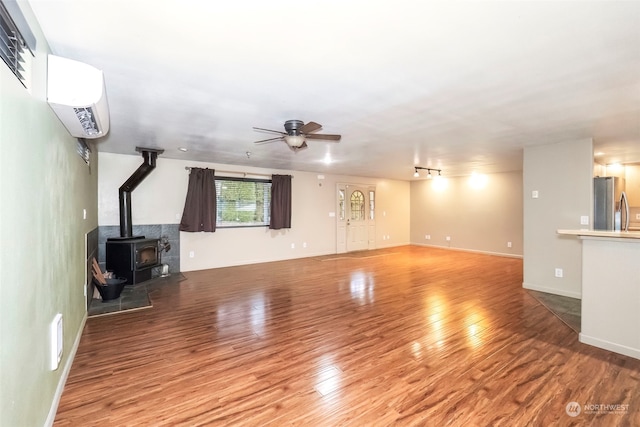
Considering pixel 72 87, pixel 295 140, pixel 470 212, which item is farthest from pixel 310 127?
pixel 470 212

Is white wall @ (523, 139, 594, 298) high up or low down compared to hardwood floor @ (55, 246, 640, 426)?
up

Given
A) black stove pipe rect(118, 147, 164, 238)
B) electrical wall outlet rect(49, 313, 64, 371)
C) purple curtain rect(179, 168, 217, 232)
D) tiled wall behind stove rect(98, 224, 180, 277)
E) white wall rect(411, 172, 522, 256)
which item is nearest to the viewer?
electrical wall outlet rect(49, 313, 64, 371)

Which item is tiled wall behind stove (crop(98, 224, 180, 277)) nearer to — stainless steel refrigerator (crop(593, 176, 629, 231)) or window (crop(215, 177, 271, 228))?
window (crop(215, 177, 271, 228))

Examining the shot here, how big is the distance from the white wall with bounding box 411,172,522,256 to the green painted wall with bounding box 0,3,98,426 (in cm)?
876

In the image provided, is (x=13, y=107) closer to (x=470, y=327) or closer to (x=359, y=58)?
(x=359, y=58)

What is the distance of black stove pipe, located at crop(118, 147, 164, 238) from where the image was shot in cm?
498

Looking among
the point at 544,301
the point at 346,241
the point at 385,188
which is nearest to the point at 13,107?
the point at 544,301

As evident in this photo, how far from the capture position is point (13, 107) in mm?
1257

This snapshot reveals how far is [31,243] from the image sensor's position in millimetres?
1526

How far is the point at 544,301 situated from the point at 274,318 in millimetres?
3708

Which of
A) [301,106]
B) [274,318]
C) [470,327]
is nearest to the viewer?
[301,106]

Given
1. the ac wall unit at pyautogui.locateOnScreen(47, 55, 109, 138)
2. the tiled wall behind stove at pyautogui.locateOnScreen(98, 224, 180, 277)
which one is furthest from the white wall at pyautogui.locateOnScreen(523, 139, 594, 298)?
the tiled wall behind stove at pyautogui.locateOnScreen(98, 224, 180, 277)

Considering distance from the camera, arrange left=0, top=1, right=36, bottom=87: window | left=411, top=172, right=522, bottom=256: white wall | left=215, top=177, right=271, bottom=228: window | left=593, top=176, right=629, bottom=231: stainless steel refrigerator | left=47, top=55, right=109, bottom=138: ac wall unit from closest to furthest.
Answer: left=0, top=1, right=36, bottom=87: window, left=47, top=55, right=109, bottom=138: ac wall unit, left=593, top=176, right=629, bottom=231: stainless steel refrigerator, left=215, top=177, right=271, bottom=228: window, left=411, top=172, right=522, bottom=256: white wall

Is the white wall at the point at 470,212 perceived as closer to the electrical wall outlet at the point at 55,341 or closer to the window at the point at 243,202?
the window at the point at 243,202
